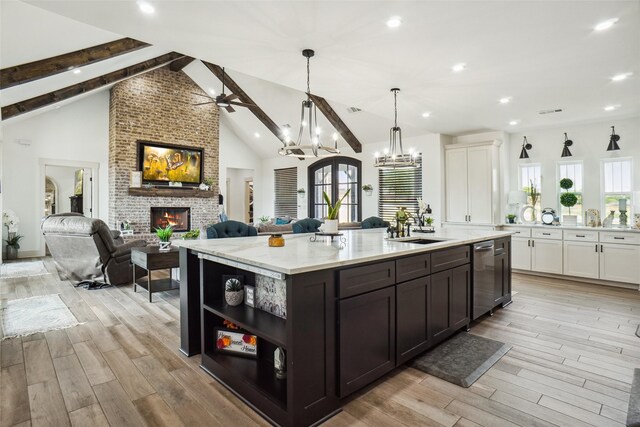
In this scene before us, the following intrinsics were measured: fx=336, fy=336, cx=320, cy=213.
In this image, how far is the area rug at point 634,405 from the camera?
78.5 inches

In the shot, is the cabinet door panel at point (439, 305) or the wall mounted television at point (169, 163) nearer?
the cabinet door panel at point (439, 305)

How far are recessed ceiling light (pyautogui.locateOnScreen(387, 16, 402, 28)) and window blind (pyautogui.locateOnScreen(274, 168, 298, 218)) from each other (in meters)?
7.86

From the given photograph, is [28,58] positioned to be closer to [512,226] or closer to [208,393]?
[208,393]

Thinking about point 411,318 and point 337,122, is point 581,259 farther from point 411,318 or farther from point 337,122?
point 337,122

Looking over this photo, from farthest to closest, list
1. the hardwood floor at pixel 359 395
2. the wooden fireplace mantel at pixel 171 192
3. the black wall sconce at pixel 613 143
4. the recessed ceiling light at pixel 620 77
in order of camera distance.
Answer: the wooden fireplace mantel at pixel 171 192
the black wall sconce at pixel 613 143
the recessed ceiling light at pixel 620 77
the hardwood floor at pixel 359 395

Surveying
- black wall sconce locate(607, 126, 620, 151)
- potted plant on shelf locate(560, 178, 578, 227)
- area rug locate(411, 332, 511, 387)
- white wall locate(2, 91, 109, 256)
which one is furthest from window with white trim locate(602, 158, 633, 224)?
white wall locate(2, 91, 109, 256)

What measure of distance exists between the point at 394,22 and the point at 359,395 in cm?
293

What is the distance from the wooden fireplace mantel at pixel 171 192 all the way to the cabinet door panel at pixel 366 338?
815 cm

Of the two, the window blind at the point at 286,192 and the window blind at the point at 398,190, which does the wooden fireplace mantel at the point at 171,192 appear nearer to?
the window blind at the point at 286,192

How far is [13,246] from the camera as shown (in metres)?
7.57

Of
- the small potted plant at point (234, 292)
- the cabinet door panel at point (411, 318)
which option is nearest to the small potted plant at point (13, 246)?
the small potted plant at point (234, 292)

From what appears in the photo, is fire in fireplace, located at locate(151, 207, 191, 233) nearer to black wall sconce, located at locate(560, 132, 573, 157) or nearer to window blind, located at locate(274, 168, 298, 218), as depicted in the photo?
window blind, located at locate(274, 168, 298, 218)

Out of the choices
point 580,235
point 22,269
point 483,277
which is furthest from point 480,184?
point 22,269

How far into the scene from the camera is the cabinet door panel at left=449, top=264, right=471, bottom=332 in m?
3.21
